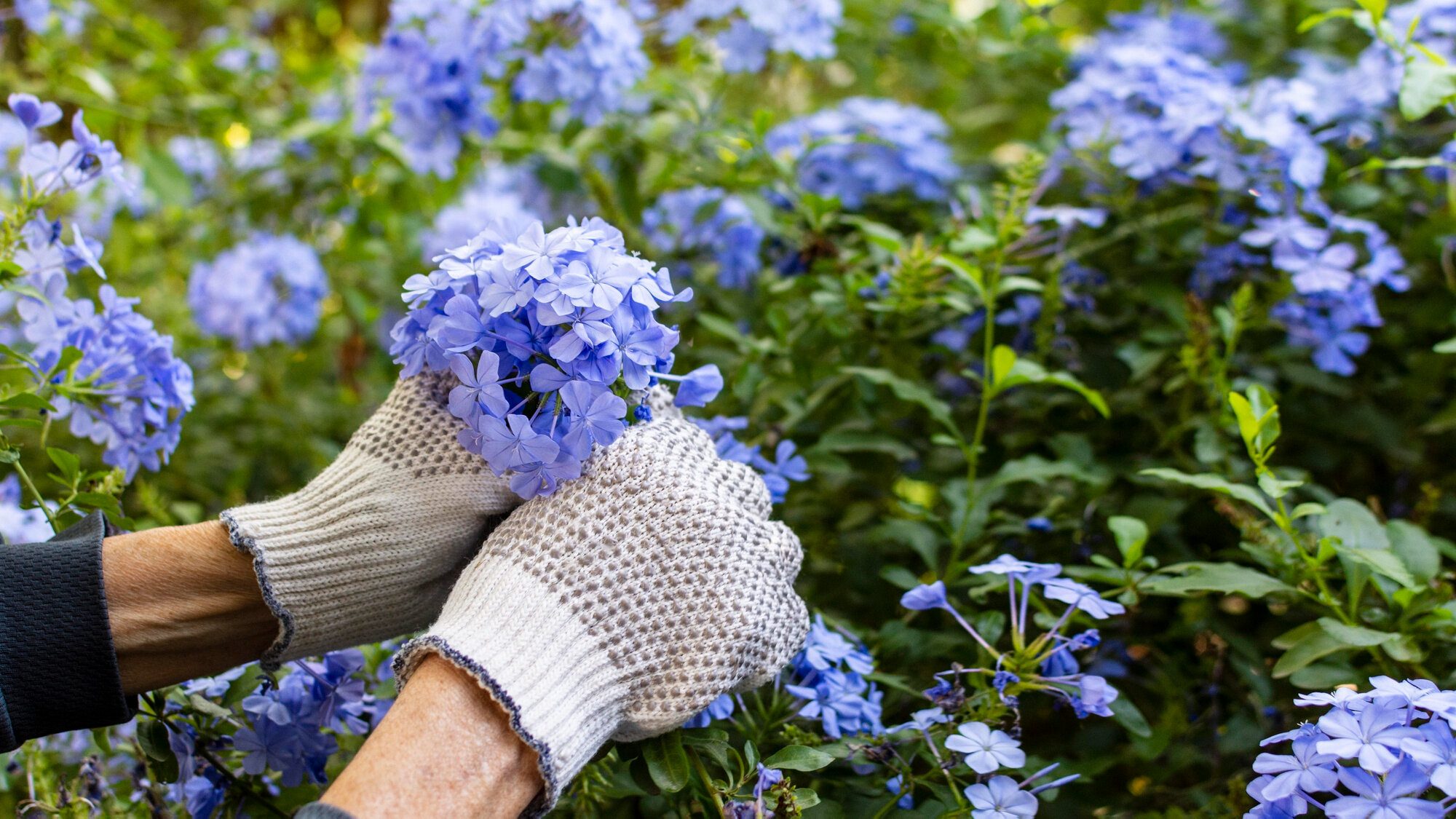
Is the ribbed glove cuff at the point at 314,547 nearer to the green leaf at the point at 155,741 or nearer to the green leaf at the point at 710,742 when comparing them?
the green leaf at the point at 155,741

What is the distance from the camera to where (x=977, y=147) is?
2127mm

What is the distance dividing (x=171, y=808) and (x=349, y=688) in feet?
0.95

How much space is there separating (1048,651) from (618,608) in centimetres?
40

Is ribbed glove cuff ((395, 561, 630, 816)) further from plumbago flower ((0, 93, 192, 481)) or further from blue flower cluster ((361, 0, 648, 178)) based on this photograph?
blue flower cluster ((361, 0, 648, 178))

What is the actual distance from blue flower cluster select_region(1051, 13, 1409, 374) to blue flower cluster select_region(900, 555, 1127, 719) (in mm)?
620

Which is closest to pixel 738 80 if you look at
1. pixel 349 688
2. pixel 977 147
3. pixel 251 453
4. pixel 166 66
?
pixel 977 147

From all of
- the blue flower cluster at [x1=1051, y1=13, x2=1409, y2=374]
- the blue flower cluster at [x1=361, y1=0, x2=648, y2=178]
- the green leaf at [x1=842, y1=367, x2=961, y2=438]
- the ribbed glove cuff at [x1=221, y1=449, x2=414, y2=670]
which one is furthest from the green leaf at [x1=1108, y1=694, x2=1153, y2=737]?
the blue flower cluster at [x1=361, y1=0, x2=648, y2=178]

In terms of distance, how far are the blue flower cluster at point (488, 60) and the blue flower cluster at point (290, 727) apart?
0.99 m

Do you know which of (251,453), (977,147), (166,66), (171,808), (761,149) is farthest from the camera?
(977,147)

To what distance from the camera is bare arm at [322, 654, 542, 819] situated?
0.69 metres

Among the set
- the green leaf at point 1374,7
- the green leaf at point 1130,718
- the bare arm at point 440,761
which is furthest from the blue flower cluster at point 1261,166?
the bare arm at point 440,761

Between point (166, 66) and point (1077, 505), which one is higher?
point (166, 66)

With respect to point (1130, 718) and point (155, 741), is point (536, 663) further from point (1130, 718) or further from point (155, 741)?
point (1130, 718)

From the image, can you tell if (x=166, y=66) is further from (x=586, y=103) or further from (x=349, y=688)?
(x=349, y=688)
